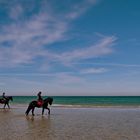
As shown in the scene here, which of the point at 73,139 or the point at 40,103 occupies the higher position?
the point at 40,103

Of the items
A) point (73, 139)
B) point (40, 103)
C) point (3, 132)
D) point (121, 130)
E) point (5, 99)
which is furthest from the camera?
point (5, 99)

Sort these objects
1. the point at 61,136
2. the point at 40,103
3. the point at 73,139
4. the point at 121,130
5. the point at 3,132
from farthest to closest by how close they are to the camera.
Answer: the point at 40,103, the point at 121,130, the point at 3,132, the point at 61,136, the point at 73,139

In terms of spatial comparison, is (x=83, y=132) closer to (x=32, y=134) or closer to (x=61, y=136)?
(x=61, y=136)

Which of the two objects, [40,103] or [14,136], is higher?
[40,103]

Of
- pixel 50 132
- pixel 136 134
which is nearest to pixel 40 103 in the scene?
pixel 50 132

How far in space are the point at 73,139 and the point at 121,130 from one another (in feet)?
13.0

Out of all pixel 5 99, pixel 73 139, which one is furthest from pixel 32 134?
pixel 5 99

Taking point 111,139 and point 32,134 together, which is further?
point 32,134

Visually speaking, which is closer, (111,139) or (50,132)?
(111,139)

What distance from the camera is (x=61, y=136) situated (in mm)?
14188

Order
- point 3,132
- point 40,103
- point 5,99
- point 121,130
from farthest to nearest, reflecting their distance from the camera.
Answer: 1. point 5,99
2. point 40,103
3. point 121,130
4. point 3,132

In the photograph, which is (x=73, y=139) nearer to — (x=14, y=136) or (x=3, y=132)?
(x=14, y=136)

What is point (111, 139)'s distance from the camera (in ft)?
43.8

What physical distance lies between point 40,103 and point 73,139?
13.7m
